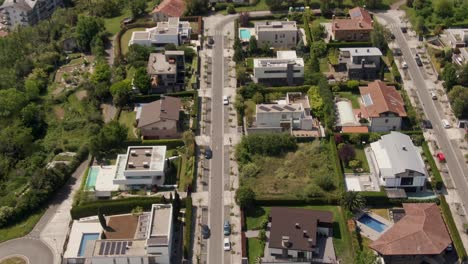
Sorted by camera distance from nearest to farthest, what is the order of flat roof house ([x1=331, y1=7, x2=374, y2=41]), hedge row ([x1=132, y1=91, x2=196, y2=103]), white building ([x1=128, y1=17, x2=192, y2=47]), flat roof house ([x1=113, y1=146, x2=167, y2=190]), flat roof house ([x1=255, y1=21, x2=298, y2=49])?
flat roof house ([x1=113, y1=146, x2=167, y2=190])
hedge row ([x1=132, y1=91, x2=196, y2=103])
flat roof house ([x1=255, y1=21, x2=298, y2=49])
white building ([x1=128, y1=17, x2=192, y2=47])
flat roof house ([x1=331, y1=7, x2=374, y2=41])

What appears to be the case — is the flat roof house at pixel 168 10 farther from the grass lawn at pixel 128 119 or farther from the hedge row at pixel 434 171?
the hedge row at pixel 434 171

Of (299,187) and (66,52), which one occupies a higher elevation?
(66,52)

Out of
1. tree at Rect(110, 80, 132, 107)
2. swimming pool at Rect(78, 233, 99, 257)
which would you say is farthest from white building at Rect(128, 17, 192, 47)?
swimming pool at Rect(78, 233, 99, 257)

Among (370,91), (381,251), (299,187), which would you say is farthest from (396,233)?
(370,91)

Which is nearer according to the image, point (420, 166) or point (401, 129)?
point (420, 166)

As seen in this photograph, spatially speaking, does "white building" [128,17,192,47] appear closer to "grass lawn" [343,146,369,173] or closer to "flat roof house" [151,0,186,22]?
"flat roof house" [151,0,186,22]

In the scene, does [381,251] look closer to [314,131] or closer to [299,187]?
[299,187]
